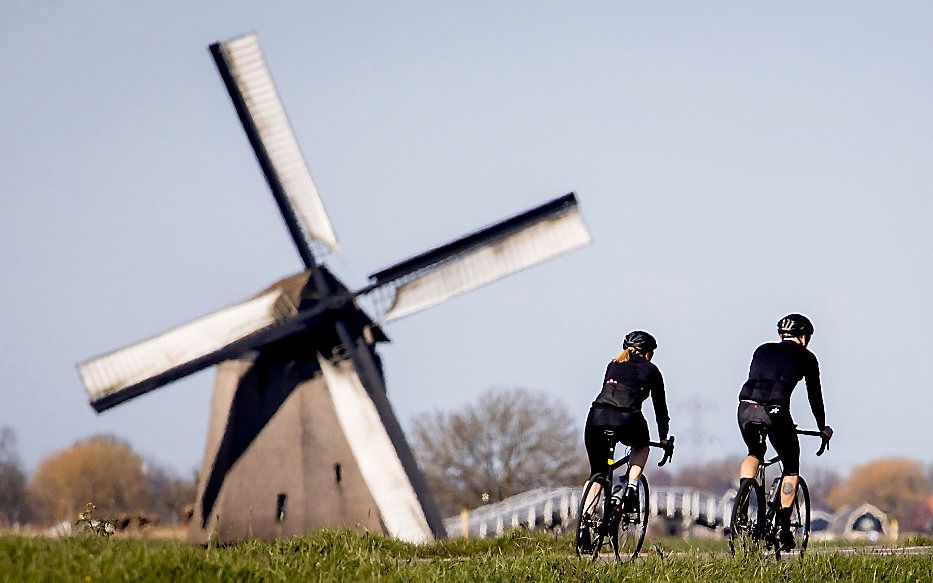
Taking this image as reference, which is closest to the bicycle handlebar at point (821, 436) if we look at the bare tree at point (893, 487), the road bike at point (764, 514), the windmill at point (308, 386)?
the road bike at point (764, 514)

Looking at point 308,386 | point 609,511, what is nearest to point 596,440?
point 609,511

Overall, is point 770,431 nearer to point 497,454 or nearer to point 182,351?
point 182,351

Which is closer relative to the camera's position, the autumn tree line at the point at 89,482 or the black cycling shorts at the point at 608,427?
the black cycling shorts at the point at 608,427

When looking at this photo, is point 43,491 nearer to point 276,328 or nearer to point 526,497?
point 526,497

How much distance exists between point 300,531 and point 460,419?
50.2 m

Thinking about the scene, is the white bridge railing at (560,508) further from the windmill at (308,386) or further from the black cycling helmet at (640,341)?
the black cycling helmet at (640,341)

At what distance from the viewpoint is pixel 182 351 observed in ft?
80.0

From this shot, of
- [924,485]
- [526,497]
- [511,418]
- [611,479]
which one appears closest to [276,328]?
[611,479]

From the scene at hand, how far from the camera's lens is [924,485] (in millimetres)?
146375

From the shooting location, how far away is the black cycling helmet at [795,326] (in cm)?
1362

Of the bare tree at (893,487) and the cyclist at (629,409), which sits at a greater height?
the cyclist at (629,409)

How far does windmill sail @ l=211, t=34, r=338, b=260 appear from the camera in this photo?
2534 cm

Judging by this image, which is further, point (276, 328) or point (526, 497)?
point (526, 497)

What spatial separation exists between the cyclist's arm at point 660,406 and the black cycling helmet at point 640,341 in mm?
277
